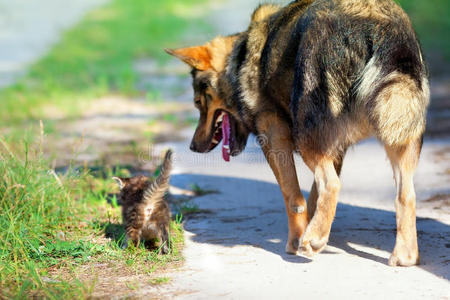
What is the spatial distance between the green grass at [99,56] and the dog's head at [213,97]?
434 cm

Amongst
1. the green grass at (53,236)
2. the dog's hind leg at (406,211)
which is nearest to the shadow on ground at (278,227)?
the dog's hind leg at (406,211)

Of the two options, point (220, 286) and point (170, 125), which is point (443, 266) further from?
point (170, 125)

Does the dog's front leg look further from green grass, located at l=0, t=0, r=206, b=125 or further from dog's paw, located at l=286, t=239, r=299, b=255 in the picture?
green grass, located at l=0, t=0, r=206, b=125

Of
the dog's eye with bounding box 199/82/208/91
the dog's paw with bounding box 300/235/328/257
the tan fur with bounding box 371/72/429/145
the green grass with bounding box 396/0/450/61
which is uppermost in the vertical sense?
the green grass with bounding box 396/0/450/61

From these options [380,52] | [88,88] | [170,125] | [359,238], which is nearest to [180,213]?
[359,238]

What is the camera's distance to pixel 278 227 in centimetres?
543

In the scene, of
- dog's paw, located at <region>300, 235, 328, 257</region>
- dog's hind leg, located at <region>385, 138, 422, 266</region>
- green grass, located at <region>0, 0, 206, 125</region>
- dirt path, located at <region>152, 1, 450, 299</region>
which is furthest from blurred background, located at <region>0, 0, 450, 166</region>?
dog's paw, located at <region>300, 235, 328, 257</region>

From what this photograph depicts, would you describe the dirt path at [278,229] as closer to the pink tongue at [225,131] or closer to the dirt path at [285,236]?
the dirt path at [285,236]

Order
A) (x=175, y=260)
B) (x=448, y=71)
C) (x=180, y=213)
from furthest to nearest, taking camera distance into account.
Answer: (x=448, y=71) → (x=180, y=213) → (x=175, y=260)

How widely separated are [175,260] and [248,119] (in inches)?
53.4

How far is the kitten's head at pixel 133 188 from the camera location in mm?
5141

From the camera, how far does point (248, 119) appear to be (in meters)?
5.31

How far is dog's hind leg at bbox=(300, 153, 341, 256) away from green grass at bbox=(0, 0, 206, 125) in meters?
6.01

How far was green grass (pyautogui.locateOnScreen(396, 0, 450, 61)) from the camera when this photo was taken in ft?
41.5
